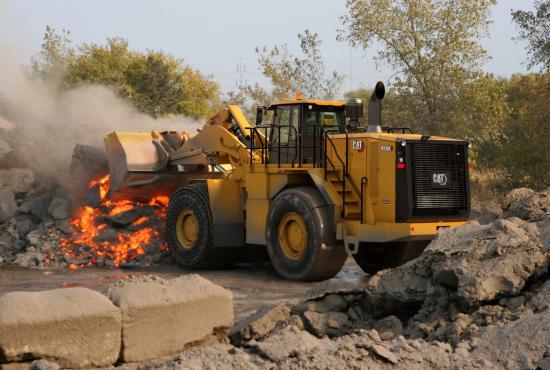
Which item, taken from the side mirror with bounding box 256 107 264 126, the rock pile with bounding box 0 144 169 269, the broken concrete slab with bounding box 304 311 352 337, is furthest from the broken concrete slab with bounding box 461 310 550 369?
the rock pile with bounding box 0 144 169 269

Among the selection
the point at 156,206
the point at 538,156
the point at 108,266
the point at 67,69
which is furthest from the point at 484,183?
the point at 67,69

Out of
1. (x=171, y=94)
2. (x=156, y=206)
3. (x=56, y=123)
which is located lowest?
(x=156, y=206)

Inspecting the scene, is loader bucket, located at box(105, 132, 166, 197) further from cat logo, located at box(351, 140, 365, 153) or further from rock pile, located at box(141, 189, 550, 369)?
rock pile, located at box(141, 189, 550, 369)

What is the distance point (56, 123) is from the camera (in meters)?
20.7

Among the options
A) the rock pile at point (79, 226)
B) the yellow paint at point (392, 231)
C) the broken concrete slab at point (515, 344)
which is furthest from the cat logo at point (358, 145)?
the broken concrete slab at point (515, 344)

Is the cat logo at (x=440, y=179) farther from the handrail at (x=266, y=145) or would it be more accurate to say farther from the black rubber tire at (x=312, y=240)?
the handrail at (x=266, y=145)

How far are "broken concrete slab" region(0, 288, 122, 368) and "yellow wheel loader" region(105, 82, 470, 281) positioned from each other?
588 centimetres

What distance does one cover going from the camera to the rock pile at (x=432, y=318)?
6.87 m

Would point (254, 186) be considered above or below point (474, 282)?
above

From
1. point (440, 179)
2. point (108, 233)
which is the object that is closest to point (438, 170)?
point (440, 179)

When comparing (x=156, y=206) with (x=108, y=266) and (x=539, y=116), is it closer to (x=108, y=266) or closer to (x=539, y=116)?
(x=108, y=266)

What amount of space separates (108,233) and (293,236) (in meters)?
4.17

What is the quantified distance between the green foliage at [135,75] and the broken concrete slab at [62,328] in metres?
36.3

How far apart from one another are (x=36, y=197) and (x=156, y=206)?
2.92 metres
